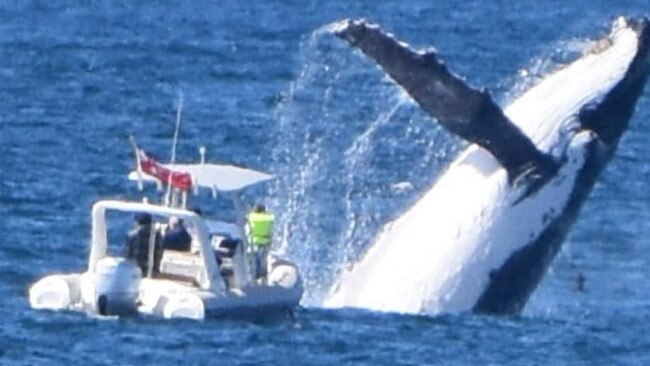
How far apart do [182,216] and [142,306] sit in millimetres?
950

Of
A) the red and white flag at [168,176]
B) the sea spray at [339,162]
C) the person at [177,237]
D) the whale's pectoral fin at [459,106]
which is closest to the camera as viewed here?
the whale's pectoral fin at [459,106]

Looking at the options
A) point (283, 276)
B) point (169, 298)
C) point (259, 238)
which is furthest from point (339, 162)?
point (169, 298)

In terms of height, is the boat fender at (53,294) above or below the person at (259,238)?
below

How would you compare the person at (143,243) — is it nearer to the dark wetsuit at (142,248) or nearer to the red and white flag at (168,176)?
the dark wetsuit at (142,248)

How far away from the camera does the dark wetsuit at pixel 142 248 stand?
1385 inches

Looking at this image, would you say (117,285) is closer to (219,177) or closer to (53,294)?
(53,294)

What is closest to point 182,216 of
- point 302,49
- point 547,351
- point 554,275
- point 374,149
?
point 547,351

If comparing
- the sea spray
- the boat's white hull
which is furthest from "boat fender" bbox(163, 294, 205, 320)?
the sea spray

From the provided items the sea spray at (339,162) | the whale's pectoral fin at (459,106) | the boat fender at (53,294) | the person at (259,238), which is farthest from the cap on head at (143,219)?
the whale's pectoral fin at (459,106)

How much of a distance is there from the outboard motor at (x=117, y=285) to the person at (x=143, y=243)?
0.61 meters

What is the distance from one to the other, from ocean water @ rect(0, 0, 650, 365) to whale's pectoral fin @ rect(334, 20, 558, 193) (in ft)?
2.44

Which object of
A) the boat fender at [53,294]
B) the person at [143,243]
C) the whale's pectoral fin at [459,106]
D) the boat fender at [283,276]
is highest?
the whale's pectoral fin at [459,106]

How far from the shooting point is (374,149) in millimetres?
53156

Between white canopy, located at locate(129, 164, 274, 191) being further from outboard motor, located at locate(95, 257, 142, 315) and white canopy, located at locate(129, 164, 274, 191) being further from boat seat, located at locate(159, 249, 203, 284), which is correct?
outboard motor, located at locate(95, 257, 142, 315)
